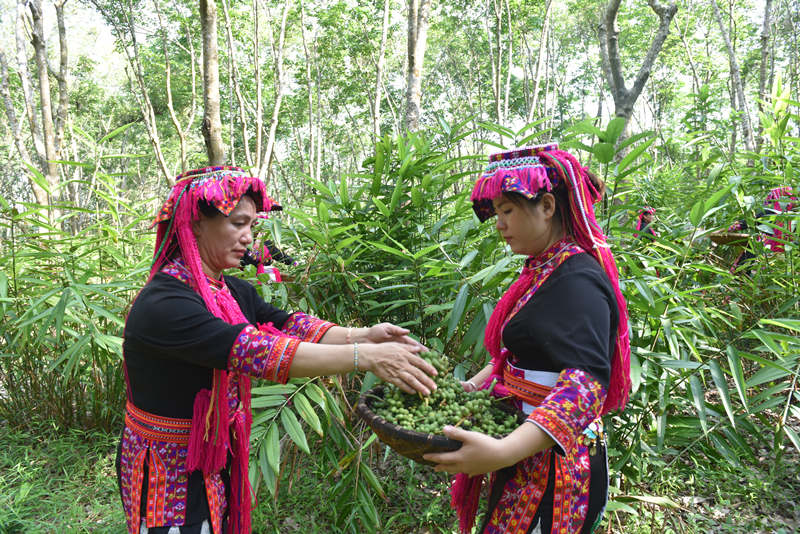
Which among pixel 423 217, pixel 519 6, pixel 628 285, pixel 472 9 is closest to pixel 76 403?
pixel 423 217

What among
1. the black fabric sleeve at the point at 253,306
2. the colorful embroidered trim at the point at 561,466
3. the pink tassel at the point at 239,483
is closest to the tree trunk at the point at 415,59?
the black fabric sleeve at the point at 253,306

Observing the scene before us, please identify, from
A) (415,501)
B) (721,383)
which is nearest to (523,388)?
(721,383)

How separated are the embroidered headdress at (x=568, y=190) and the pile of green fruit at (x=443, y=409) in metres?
0.32

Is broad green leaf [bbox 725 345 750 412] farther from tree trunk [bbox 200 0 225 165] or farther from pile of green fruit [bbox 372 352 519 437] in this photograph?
tree trunk [bbox 200 0 225 165]

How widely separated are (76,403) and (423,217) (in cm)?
297

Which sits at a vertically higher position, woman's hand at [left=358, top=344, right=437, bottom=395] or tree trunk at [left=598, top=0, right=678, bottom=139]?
tree trunk at [left=598, top=0, right=678, bottom=139]

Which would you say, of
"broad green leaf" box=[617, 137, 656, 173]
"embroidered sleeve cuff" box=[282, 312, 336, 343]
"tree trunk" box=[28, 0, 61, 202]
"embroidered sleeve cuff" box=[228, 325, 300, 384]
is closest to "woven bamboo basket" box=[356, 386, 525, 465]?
"embroidered sleeve cuff" box=[228, 325, 300, 384]

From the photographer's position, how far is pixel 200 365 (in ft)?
4.32

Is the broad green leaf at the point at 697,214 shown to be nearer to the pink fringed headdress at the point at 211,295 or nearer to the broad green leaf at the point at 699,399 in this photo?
the broad green leaf at the point at 699,399

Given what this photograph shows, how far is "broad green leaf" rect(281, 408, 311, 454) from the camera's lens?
1733 mm

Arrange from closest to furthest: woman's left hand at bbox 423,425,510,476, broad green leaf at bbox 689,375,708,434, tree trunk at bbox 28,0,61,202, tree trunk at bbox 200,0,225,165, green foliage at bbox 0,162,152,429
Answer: woman's left hand at bbox 423,425,510,476 < broad green leaf at bbox 689,375,708,434 < green foliage at bbox 0,162,152,429 < tree trunk at bbox 200,0,225,165 < tree trunk at bbox 28,0,61,202

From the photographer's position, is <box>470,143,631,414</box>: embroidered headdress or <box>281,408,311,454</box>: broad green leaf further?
<box>281,408,311,454</box>: broad green leaf

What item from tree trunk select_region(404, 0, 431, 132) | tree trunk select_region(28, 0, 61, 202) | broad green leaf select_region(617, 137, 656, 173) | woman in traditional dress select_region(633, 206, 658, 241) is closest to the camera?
broad green leaf select_region(617, 137, 656, 173)

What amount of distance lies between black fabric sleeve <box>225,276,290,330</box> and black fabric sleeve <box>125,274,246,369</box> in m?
0.38
